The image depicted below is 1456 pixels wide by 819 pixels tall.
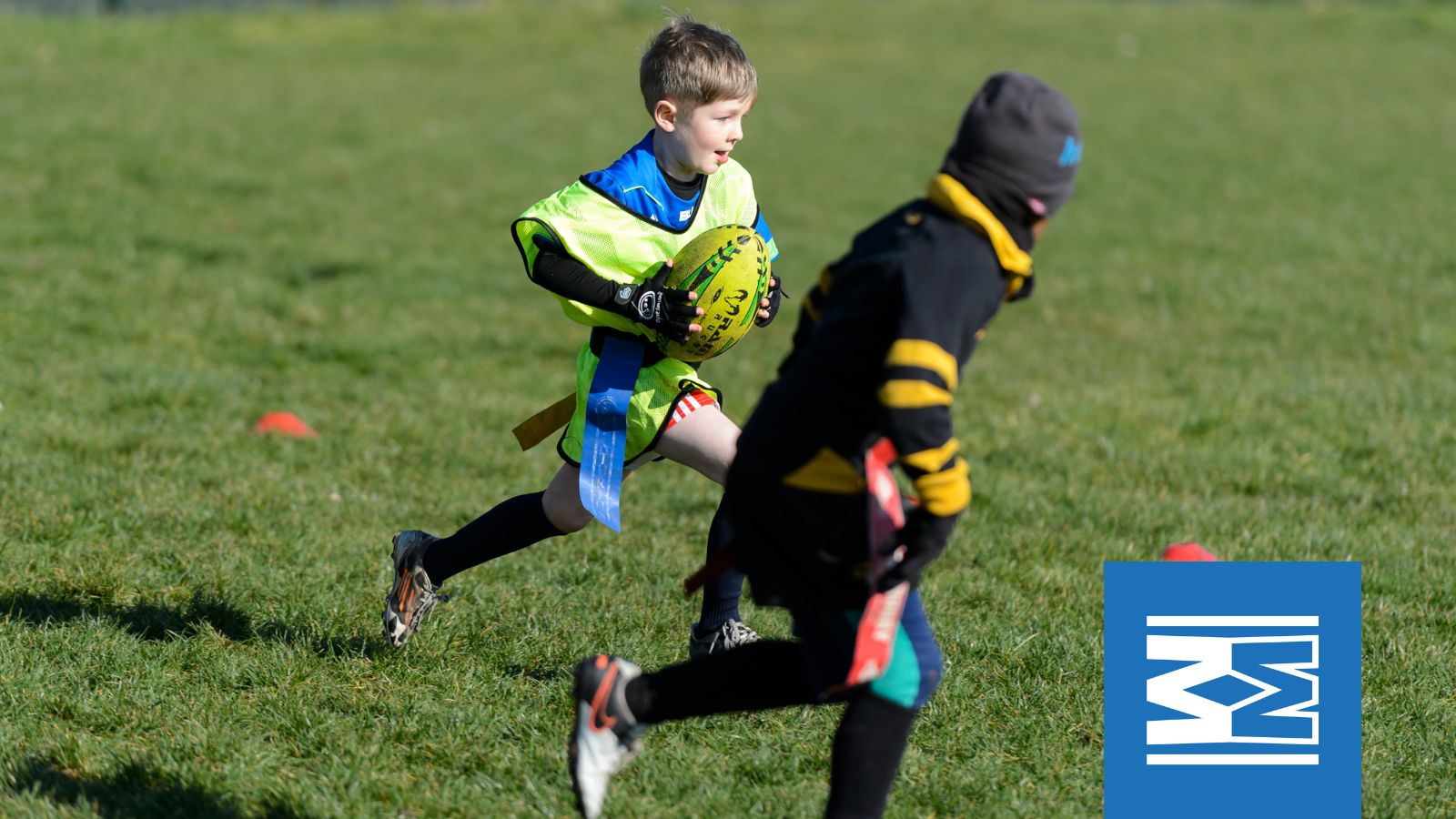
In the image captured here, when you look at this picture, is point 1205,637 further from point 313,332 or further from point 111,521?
point 313,332

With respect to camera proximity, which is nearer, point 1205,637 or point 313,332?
point 1205,637

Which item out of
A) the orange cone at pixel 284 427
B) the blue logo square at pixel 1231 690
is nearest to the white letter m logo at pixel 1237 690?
the blue logo square at pixel 1231 690

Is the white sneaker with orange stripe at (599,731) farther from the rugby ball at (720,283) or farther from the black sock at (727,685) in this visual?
the rugby ball at (720,283)

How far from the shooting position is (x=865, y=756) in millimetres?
3332

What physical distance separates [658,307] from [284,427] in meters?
4.07

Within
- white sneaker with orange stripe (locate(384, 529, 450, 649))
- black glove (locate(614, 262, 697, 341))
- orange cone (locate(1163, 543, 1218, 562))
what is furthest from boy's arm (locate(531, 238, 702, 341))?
orange cone (locate(1163, 543, 1218, 562))

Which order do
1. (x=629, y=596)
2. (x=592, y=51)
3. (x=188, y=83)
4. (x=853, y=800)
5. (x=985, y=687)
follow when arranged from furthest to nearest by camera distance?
(x=592, y=51) < (x=188, y=83) < (x=629, y=596) < (x=985, y=687) < (x=853, y=800)

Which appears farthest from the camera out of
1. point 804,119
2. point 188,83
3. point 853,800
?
point 804,119

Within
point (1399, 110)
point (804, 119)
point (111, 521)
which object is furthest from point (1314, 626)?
point (1399, 110)

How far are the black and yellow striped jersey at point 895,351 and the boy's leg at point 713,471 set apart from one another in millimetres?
962

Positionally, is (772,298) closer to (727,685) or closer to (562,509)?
(562,509)

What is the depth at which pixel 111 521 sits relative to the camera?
6.17 metres

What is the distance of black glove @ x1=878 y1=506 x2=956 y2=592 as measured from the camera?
3201 millimetres

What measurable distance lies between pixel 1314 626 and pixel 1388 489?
11.9ft
